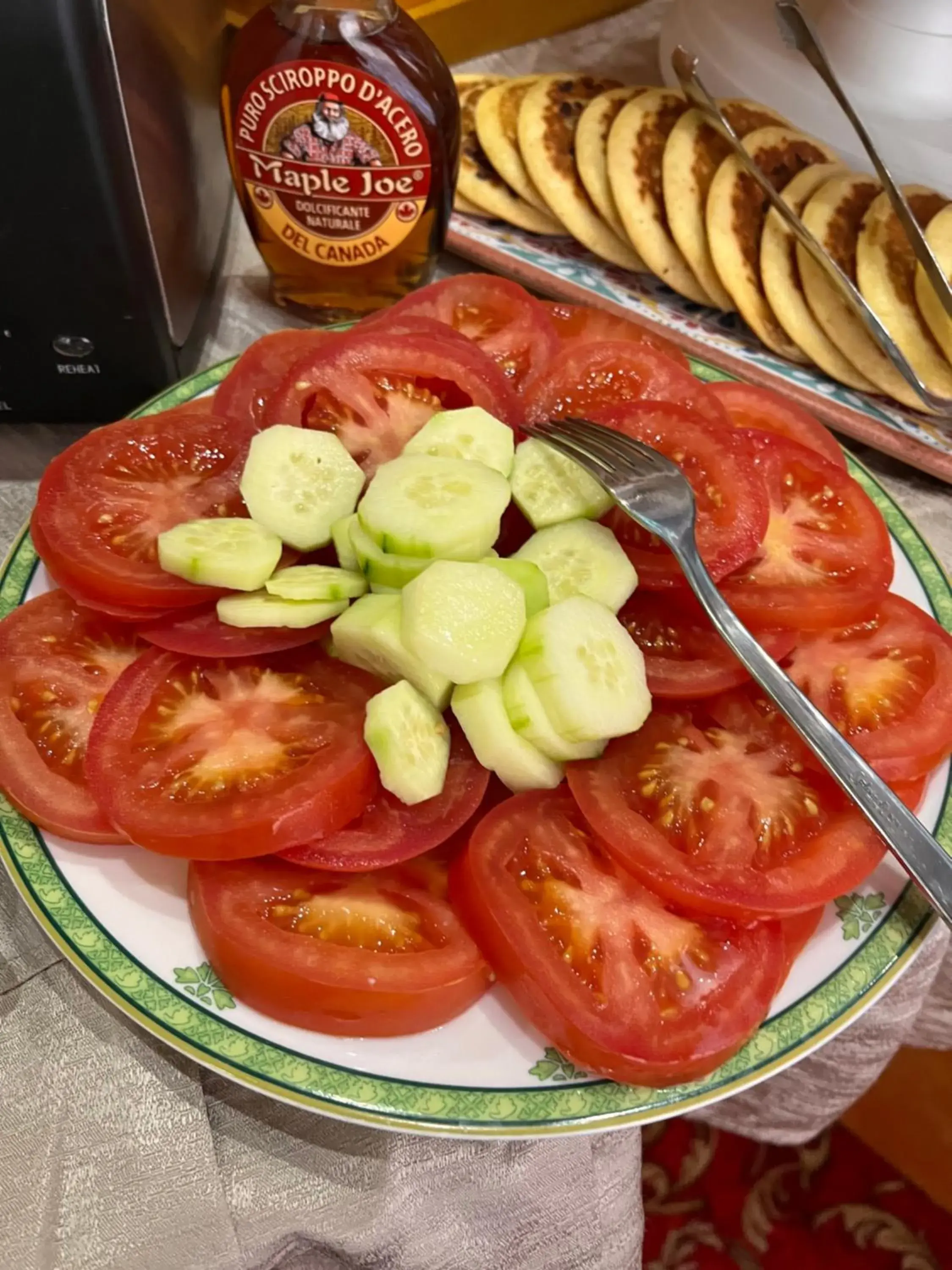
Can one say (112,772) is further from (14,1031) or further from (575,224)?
(575,224)

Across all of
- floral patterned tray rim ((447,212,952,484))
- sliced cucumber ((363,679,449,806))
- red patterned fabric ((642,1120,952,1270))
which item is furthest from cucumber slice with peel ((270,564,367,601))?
red patterned fabric ((642,1120,952,1270))

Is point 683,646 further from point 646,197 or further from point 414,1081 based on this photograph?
point 646,197

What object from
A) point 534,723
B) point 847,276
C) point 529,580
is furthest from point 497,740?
point 847,276

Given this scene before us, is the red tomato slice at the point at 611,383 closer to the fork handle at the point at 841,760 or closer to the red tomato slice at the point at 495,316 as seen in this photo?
the red tomato slice at the point at 495,316

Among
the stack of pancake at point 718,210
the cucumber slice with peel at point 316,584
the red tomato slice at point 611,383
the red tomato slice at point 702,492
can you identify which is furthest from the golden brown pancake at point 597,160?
the cucumber slice with peel at point 316,584

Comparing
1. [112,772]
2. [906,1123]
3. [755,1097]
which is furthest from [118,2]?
[906,1123]

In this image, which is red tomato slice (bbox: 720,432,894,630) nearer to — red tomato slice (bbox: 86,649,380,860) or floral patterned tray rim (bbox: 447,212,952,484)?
floral patterned tray rim (bbox: 447,212,952,484)
